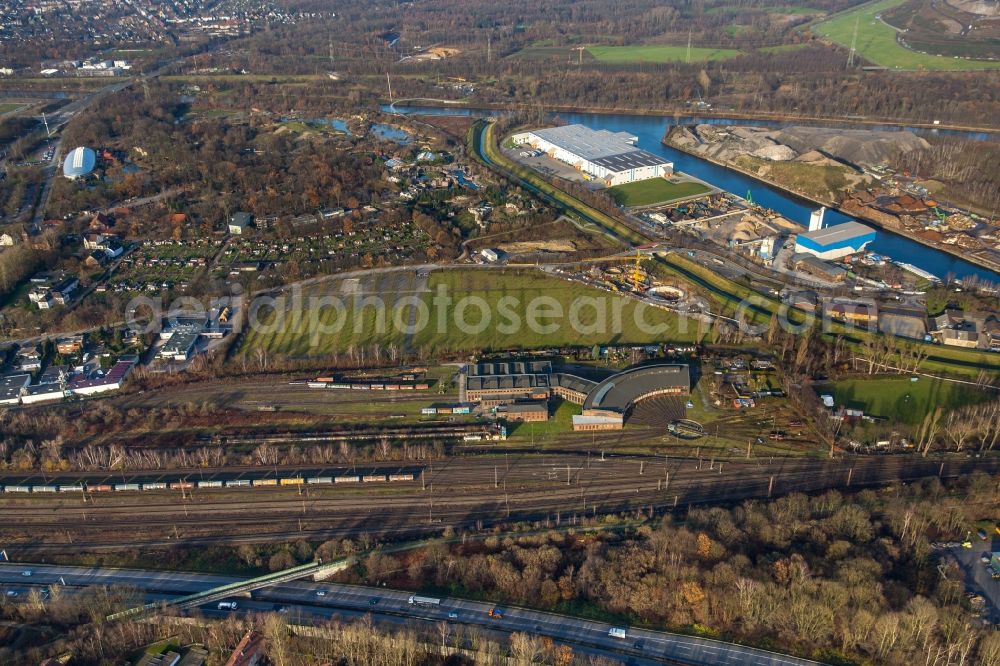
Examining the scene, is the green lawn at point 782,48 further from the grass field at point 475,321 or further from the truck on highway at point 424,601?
the truck on highway at point 424,601

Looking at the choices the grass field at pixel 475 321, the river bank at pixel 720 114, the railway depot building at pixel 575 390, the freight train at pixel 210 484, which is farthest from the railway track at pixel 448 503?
the river bank at pixel 720 114

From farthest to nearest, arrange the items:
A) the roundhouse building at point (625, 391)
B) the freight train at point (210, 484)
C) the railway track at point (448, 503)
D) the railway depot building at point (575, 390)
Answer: the railway depot building at point (575, 390) → the roundhouse building at point (625, 391) → the freight train at point (210, 484) → the railway track at point (448, 503)

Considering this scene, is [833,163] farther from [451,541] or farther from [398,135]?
[451,541]


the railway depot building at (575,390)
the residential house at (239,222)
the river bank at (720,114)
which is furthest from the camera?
the river bank at (720,114)

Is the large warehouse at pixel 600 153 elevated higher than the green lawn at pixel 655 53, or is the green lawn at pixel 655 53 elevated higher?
the green lawn at pixel 655 53

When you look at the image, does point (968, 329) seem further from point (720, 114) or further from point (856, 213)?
point (720, 114)

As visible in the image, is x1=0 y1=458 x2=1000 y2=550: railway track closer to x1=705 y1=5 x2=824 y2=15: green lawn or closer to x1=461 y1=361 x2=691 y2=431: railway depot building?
x1=461 y1=361 x2=691 y2=431: railway depot building

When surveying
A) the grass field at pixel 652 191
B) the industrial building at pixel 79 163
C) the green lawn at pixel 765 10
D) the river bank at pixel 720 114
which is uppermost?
the green lawn at pixel 765 10
